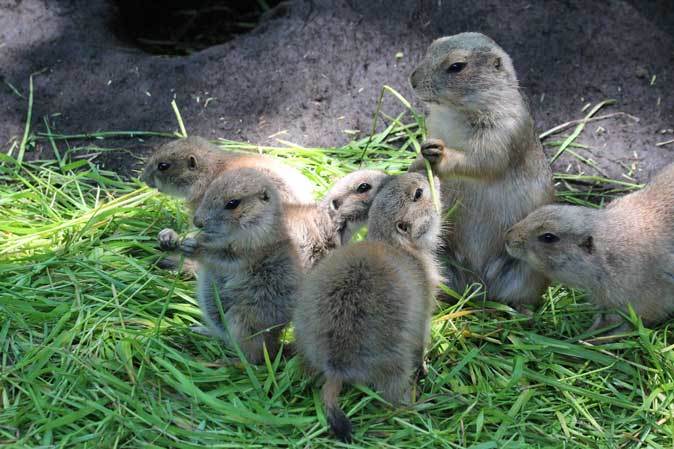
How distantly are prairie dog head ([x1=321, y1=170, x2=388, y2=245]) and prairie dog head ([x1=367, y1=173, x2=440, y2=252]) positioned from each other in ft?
0.99

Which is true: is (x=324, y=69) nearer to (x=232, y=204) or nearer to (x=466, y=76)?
(x=466, y=76)

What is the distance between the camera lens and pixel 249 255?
521cm

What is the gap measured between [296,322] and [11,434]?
172 cm

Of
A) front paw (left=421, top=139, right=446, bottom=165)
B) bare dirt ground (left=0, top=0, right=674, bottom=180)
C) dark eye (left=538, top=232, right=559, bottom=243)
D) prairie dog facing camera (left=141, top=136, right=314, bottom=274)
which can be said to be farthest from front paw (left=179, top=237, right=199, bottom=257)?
bare dirt ground (left=0, top=0, right=674, bottom=180)

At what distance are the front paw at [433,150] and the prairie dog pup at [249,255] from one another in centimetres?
108

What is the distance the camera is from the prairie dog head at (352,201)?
567cm

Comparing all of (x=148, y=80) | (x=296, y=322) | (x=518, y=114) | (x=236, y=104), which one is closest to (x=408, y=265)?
(x=296, y=322)

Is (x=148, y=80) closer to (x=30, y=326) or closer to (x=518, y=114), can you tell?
(x=30, y=326)

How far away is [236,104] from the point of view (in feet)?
26.2

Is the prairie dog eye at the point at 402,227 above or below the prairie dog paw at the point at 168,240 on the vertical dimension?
above

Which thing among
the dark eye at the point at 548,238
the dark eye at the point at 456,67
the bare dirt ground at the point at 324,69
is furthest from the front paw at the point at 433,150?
the bare dirt ground at the point at 324,69

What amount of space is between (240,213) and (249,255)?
282mm

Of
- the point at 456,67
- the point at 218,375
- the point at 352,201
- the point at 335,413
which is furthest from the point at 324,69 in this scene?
the point at 335,413

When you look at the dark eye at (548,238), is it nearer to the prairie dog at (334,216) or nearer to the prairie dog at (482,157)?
the prairie dog at (482,157)
